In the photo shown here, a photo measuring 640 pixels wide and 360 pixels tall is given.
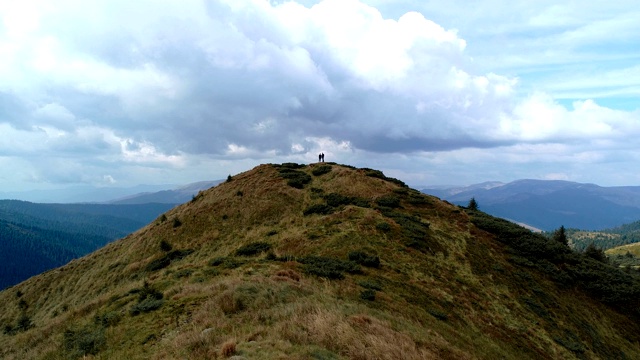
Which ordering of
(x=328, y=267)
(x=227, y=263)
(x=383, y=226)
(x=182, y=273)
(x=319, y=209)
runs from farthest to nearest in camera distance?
(x=319, y=209)
(x=383, y=226)
(x=227, y=263)
(x=328, y=267)
(x=182, y=273)

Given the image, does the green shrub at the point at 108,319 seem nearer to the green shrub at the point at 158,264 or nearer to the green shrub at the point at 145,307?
the green shrub at the point at 145,307

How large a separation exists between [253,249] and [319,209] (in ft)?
37.1

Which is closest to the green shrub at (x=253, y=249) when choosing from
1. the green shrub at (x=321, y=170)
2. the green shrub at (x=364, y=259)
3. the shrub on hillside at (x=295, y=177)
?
the green shrub at (x=364, y=259)

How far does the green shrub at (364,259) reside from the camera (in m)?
25.8

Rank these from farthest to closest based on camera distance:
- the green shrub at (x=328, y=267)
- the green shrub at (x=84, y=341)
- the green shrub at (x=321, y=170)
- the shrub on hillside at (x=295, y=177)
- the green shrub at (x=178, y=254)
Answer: the green shrub at (x=321, y=170) < the shrub on hillside at (x=295, y=177) < the green shrub at (x=178, y=254) < the green shrub at (x=328, y=267) < the green shrub at (x=84, y=341)

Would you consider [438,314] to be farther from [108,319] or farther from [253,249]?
[253,249]

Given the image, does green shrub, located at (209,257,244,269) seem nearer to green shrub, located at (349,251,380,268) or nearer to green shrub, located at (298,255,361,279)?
green shrub, located at (298,255,361,279)

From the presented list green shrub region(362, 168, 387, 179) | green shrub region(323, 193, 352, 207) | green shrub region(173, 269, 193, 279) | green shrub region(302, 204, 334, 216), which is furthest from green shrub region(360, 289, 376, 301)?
green shrub region(362, 168, 387, 179)

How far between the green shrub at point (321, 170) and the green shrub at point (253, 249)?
24072 millimetres

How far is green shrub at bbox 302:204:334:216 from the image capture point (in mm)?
Result: 39972

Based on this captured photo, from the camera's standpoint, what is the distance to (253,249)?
31969mm

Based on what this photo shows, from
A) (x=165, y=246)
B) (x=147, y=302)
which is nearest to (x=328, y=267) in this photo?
(x=147, y=302)

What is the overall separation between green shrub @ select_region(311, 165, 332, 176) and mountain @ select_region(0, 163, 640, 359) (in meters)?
0.28

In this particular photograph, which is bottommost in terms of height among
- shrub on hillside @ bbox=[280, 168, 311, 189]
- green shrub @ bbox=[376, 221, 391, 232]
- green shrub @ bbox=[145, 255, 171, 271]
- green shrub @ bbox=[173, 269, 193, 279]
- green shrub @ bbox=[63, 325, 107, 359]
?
green shrub @ bbox=[145, 255, 171, 271]
